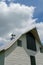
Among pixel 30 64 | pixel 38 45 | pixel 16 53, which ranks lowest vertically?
pixel 30 64

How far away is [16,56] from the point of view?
2045cm

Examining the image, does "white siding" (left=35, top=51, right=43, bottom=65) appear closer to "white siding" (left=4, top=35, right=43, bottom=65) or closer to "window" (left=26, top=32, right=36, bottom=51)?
"white siding" (left=4, top=35, right=43, bottom=65)

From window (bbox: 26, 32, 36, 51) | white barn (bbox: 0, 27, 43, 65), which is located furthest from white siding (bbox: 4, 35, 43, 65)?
window (bbox: 26, 32, 36, 51)

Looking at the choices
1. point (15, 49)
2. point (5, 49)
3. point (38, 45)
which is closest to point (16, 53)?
point (15, 49)

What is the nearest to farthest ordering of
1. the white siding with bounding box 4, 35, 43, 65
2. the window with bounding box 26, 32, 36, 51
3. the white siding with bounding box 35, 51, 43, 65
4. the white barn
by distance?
the white barn < the white siding with bounding box 4, 35, 43, 65 < the window with bounding box 26, 32, 36, 51 < the white siding with bounding box 35, 51, 43, 65

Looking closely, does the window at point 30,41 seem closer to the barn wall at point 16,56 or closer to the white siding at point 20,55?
the white siding at point 20,55

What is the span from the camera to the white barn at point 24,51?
64.2 feet

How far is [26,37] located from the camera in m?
23.1

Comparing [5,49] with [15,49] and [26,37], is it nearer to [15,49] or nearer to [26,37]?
[15,49]

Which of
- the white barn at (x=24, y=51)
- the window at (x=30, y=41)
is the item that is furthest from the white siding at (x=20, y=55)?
the window at (x=30, y=41)

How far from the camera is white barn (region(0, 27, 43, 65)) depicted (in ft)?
64.2

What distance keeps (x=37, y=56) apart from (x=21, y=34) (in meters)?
4.35

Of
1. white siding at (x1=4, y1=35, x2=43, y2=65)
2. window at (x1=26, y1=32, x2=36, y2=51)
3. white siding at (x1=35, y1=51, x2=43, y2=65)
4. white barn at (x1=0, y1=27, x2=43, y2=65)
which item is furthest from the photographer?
white siding at (x1=35, y1=51, x2=43, y2=65)

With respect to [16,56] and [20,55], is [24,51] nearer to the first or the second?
[20,55]
